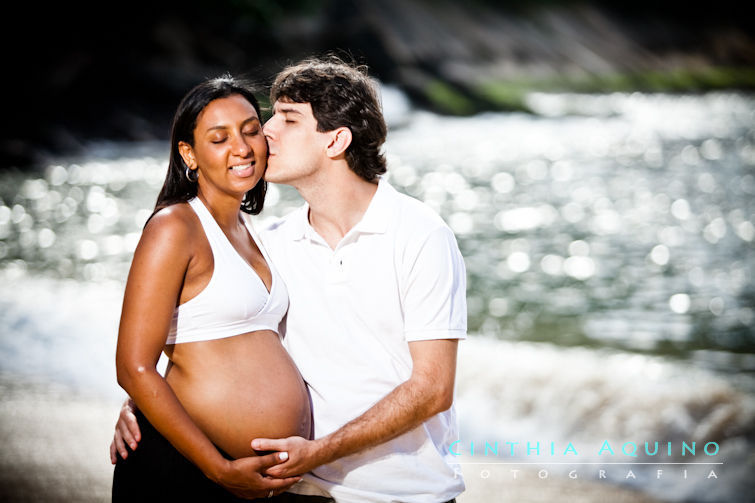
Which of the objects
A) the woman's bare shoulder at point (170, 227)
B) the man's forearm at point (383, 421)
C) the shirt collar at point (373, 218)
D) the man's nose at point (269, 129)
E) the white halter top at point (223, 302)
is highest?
the man's nose at point (269, 129)

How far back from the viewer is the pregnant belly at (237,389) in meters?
2.38

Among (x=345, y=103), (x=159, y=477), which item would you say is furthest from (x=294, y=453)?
(x=345, y=103)

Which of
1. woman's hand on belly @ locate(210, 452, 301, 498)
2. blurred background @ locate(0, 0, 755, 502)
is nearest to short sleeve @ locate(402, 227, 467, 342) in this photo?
woman's hand on belly @ locate(210, 452, 301, 498)

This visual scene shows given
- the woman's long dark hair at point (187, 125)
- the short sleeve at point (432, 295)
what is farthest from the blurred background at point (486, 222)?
the short sleeve at point (432, 295)

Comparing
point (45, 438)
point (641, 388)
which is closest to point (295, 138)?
point (45, 438)

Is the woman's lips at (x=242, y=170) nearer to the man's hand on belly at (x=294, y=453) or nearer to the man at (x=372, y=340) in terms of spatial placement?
the man at (x=372, y=340)

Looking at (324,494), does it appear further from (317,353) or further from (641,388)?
(641,388)

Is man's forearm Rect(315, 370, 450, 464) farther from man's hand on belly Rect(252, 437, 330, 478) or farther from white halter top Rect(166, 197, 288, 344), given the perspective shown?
white halter top Rect(166, 197, 288, 344)

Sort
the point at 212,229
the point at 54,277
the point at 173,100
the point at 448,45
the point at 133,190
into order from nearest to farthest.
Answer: the point at 212,229 < the point at 54,277 < the point at 133,190 < the point at 173,100 < the point at 448,45

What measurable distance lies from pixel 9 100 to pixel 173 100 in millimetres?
5064

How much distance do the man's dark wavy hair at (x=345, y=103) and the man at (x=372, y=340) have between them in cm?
11

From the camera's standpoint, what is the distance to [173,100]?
27.0 metres

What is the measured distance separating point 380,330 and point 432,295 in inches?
8.1

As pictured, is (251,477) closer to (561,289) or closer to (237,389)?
(237,389)
